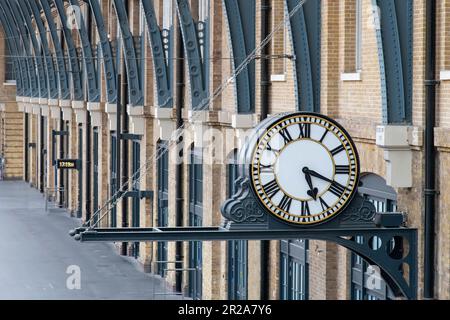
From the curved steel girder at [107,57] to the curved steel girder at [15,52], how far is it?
2739 cm

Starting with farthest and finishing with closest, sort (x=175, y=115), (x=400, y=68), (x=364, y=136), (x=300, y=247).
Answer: (x=175, y=115), (x=300, y=247), (x=364, y=136), (x=400, y=68)

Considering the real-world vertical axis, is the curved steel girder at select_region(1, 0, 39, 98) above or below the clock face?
above

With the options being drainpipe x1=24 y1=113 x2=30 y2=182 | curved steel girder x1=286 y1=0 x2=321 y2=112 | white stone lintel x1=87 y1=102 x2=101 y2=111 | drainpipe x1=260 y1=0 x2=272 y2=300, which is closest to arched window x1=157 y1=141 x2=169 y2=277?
white stone lintel x1=87 y1=102 x2=101 y2=111

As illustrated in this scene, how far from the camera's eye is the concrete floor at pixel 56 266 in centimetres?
3419

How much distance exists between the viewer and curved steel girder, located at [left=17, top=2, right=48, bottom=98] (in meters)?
60.7

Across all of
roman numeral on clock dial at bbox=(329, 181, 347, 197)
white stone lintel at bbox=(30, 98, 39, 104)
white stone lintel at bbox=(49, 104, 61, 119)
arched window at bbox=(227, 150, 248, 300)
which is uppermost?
white stone lintel at bbox=(30, 98, 39, 104)

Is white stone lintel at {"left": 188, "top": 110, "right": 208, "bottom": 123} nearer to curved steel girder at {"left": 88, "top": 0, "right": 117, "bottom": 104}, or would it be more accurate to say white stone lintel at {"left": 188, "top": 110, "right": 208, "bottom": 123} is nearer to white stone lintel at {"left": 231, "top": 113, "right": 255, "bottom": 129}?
white stone lintel at {"left": 231, "top": 113, "right": 255, "bottom": 129}

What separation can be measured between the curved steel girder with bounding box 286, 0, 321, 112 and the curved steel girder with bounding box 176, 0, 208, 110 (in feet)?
28.0

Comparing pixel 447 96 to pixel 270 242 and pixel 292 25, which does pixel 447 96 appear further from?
pixel 270 242

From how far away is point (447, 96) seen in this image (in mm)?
17062

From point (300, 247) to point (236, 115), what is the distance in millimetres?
3511

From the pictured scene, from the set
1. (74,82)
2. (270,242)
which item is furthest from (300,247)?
(74,82)

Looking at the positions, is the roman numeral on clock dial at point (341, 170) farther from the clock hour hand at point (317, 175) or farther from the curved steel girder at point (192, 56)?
the curved steel girder at point (192, 56)

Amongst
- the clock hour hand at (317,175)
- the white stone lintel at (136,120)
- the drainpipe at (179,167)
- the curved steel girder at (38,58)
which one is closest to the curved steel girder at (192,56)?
the drainpipe at (179,167)
